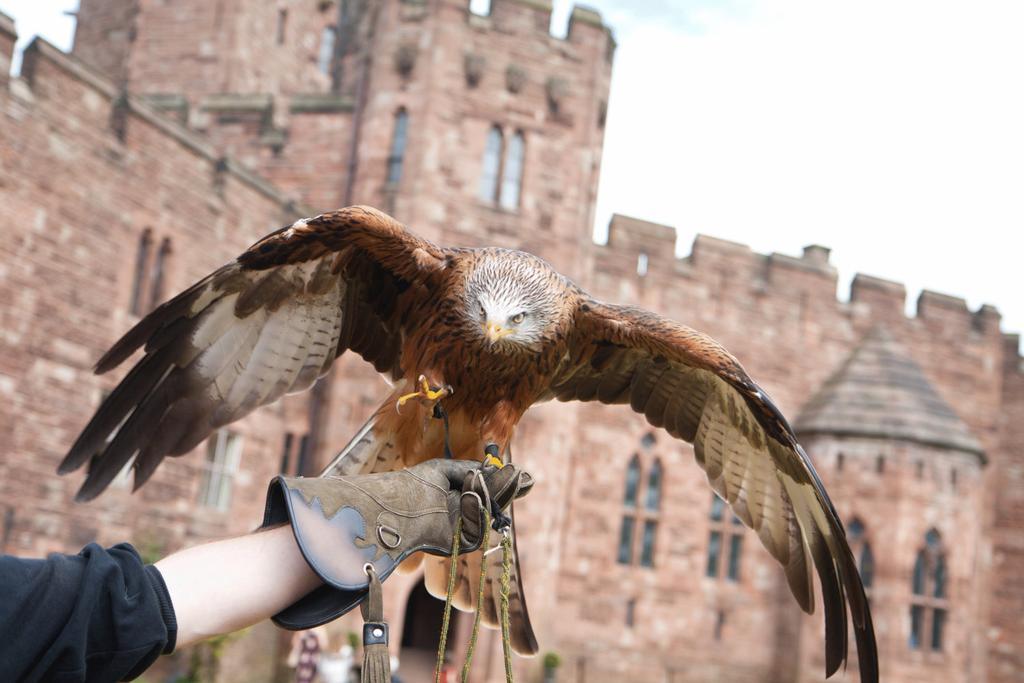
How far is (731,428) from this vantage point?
418 centimetres

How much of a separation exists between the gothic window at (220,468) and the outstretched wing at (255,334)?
9.43 meters

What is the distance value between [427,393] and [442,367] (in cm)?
16

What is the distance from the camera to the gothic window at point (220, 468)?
1331 cm

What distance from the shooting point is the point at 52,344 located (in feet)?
36.3

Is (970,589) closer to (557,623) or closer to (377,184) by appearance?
(557,623)

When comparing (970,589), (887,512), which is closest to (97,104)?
(887,512)

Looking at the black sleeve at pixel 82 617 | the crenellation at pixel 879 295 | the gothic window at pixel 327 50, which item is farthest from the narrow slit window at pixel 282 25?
the black sleeve at pixel 82 617

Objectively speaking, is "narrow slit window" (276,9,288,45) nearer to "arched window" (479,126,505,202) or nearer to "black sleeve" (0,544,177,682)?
"arched window" (479,126,505,202)

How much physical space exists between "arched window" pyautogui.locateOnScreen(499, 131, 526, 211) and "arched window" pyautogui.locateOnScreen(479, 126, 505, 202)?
10 cm

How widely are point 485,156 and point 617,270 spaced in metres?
2.65

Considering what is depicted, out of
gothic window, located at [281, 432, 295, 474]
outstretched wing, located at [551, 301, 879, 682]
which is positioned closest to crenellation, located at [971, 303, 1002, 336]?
gothic window, located at [281, 432, 295, 474]

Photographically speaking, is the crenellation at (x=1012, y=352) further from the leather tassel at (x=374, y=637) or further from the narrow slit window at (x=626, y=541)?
the leather tassel at (x=374, y=637)

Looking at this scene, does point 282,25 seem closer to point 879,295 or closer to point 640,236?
point 640,236

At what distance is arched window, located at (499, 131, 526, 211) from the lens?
1500 cm
